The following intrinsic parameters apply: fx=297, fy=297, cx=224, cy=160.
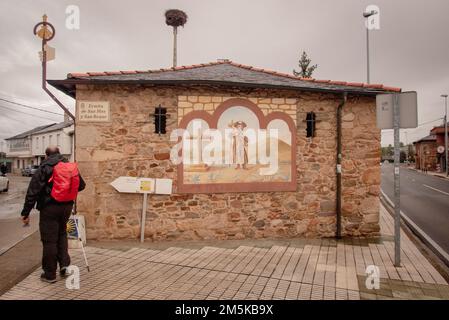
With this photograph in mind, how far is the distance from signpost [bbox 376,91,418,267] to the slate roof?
1746mm

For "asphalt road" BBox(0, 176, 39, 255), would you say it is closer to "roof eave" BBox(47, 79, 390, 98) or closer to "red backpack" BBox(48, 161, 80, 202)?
"red backpack" BBox(48, 161, 80, 202)

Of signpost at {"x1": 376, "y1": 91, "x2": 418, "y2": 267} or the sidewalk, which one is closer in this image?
the sidewalk

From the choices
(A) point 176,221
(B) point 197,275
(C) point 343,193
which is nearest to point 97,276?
(B) point 197,275

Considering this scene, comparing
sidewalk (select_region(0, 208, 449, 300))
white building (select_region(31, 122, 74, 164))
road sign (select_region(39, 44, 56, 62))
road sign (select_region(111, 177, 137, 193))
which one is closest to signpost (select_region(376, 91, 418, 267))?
sidewalk (select_region(0, 208, 449, 300))

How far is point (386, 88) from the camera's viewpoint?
691cm

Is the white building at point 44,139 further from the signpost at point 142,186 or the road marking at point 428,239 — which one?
the road marking at point 428,239

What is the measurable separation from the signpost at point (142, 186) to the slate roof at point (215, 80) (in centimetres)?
206

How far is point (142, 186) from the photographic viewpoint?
6379mm

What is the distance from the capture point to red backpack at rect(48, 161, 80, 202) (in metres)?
4.16

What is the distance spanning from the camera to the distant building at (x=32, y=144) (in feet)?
124

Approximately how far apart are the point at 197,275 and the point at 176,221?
2182 millimetres
